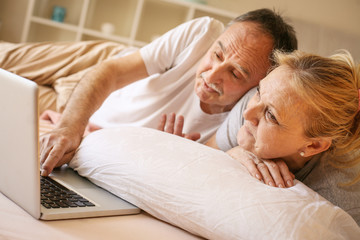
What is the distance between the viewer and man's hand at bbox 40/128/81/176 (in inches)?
41.8

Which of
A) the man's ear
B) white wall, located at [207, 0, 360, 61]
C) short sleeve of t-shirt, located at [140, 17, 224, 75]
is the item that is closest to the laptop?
the man's ear

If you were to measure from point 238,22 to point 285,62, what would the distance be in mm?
528

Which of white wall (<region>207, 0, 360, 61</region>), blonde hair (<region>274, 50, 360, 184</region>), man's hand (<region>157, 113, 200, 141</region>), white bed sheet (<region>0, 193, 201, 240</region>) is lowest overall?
white bed sheet (<region>0, 193, 201, 240</region>)

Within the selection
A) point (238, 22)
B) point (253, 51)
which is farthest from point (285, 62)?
point (238, 22)

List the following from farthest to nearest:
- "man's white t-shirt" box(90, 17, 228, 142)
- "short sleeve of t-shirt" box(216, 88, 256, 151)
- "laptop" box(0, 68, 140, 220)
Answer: "man's white t-shirt" box(90, 17, 228, 142) < "short sleeve of t-shirt" box(216, 88, 256, 151) < "laptop" box(0, 68, 140, 220)

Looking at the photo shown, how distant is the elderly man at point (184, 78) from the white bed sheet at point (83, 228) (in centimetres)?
31

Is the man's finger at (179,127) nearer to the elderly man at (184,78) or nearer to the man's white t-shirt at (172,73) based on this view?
the elderly man at (184,78)

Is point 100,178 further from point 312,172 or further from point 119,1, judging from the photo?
point 119,1

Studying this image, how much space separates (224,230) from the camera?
2.76ft

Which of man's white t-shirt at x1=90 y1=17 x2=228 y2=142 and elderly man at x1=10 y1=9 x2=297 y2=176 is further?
man's white t-shirt at x1=90 y1=17 x2=228 y2=142

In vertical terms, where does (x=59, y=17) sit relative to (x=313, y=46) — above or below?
below

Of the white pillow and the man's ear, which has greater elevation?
the man's ear

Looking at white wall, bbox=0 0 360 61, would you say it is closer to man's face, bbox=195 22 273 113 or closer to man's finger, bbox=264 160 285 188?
man's face, bbox=195 22 273 113

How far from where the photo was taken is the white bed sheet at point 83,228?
751 millimetres
